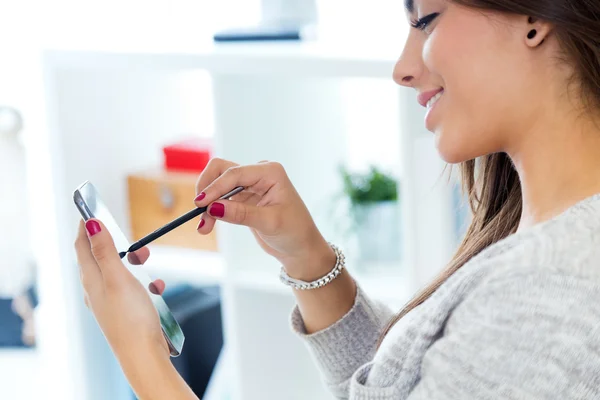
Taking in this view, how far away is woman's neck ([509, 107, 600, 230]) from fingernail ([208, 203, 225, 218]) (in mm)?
353

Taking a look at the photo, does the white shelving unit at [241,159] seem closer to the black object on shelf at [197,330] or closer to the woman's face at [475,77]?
the black object on shelf at [197,330]

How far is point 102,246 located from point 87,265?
1.5 inches

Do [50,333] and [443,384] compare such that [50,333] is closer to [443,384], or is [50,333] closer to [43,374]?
[43,374]

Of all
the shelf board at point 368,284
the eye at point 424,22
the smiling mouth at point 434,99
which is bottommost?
the shelf board at point 368,284

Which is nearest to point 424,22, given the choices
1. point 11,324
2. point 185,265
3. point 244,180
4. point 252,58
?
point 244,180

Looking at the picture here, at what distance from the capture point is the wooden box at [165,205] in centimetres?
181

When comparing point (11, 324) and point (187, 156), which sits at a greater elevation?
point (187, 156)

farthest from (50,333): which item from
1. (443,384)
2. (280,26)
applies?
(443,384)

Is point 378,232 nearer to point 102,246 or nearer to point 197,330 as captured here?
point 197,330

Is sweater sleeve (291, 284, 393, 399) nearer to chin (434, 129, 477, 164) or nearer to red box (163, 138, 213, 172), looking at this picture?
chin (434, 129, 477, 164)

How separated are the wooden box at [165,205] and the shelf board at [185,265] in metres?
0.01

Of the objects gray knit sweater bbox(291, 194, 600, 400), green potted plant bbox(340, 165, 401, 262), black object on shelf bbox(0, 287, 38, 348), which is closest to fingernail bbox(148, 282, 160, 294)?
gray knit sweater bbox(291, 194, 600, 400)

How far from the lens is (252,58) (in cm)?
152

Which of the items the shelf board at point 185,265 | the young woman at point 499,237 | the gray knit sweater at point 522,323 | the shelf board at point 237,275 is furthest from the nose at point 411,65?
the shelf board at point 185,265
